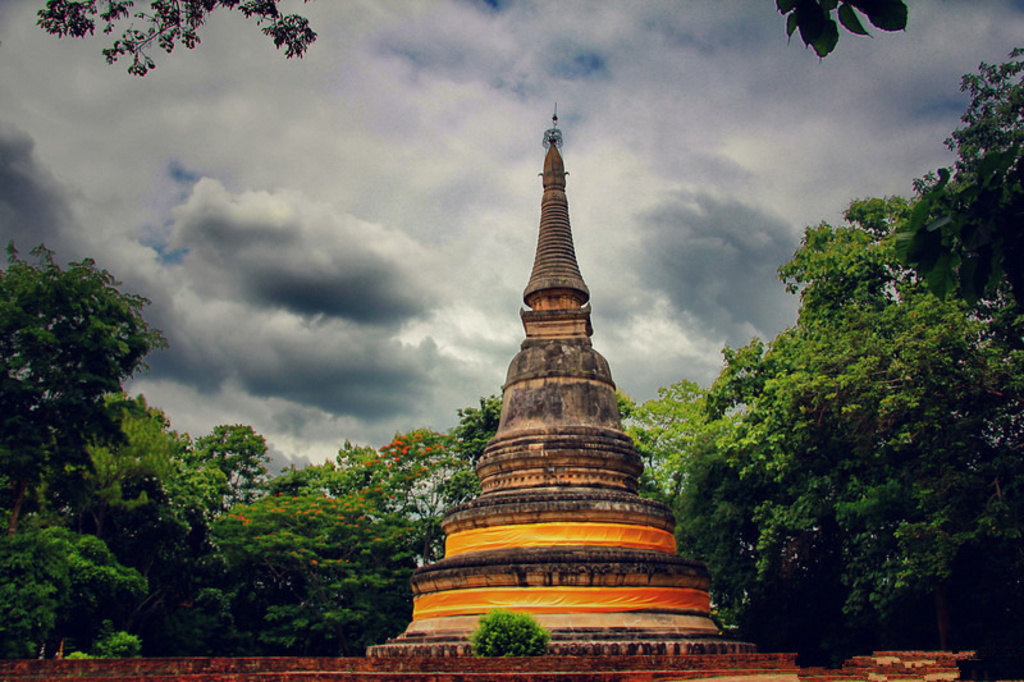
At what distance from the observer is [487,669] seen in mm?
11031

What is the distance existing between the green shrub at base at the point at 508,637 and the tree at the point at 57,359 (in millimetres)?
11208

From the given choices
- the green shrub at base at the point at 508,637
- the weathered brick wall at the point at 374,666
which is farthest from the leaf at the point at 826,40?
the green shrub at base at the point at 508,637

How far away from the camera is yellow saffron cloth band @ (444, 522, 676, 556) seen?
1820 centimetres

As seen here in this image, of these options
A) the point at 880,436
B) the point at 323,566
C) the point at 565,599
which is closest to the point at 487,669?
the point at 565,599

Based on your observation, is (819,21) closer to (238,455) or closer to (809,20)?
(809,20)

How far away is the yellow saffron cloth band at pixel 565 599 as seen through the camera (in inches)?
656

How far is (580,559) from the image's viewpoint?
17.0 m

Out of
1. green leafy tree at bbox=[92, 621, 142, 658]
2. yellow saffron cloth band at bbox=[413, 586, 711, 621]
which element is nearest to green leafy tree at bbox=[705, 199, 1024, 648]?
yellow saffron cloth band at bbox=[413, 586, 711, 621]

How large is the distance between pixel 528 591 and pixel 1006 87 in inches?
677

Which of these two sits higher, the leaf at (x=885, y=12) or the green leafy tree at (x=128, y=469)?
the green leafy tree at (x=128, y=469)

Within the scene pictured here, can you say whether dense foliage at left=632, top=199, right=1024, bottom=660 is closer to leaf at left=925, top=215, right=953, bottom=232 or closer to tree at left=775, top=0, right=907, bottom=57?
leaf at left=925, top=215, right=953, bottom=232

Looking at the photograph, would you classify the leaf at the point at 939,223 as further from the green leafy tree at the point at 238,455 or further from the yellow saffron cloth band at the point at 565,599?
the green leafy tree at the point at 238,455

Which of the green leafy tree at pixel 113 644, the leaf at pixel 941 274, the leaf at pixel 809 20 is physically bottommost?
the green leafy tree at pixel 113 644

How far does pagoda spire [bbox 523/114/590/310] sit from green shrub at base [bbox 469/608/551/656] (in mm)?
12005
